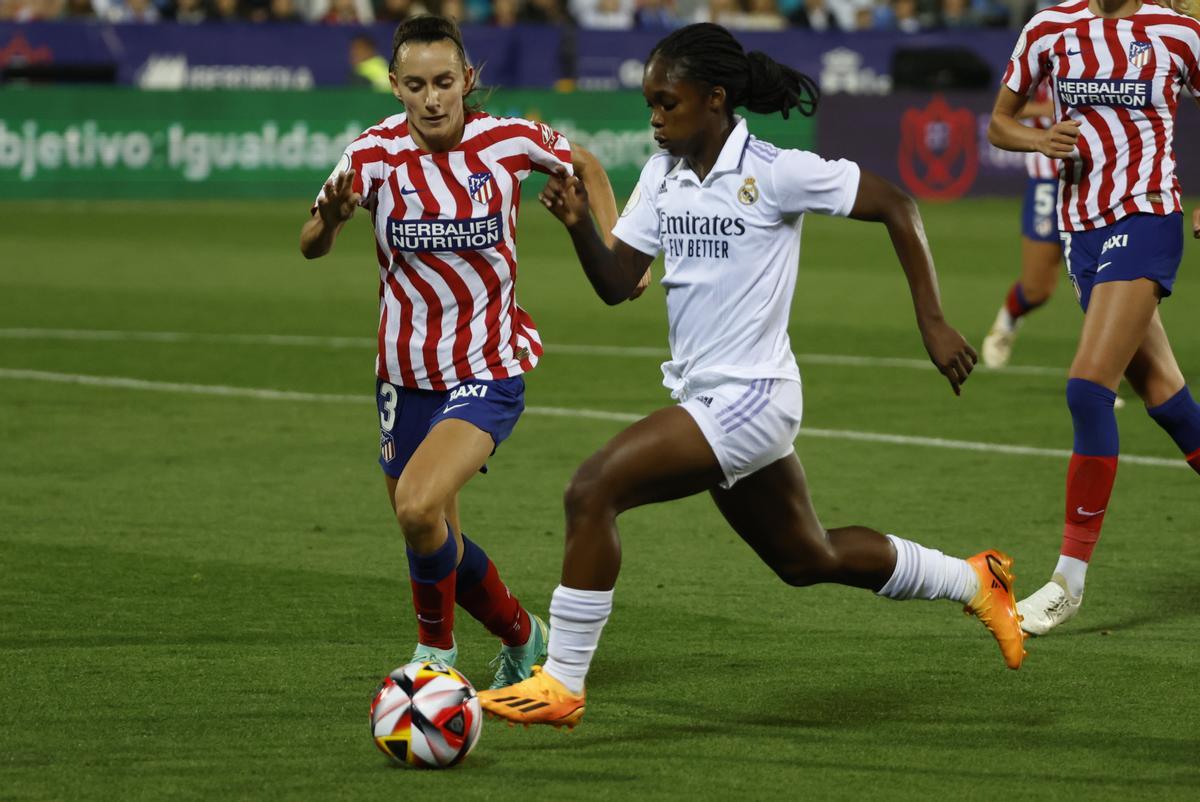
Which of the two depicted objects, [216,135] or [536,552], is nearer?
[536,552]

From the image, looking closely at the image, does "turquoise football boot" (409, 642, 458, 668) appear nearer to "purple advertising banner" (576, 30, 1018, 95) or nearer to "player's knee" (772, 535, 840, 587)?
"player's knee" (772, 535, 840, 587)

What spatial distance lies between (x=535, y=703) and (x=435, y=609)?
0.64 m

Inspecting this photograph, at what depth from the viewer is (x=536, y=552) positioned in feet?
25.7

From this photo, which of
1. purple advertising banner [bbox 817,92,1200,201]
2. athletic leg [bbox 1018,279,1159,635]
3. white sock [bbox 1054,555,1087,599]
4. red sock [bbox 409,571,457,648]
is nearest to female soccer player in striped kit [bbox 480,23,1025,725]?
red sock [bbox 409,571,457,648]

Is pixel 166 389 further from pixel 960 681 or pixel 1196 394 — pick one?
pixel 960 681

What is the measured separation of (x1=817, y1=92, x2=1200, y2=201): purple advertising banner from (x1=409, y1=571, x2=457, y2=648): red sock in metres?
19.7

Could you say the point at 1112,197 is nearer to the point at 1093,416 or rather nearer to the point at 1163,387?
the point at 1163,387

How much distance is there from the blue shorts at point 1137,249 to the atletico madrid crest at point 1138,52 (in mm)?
516

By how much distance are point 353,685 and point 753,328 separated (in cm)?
158

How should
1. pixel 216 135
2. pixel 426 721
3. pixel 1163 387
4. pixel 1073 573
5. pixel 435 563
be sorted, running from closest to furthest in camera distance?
pixel 426 721 → pixel 435 563 → pixel 1073 573 → pixel 1163 387 → pixel 216 135

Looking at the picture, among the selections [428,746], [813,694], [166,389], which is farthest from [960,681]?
[166,389]

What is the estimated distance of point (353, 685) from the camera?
5.86 m

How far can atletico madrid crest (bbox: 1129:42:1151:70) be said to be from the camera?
695cm

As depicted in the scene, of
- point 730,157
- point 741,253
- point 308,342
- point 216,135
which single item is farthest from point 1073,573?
point 216,135
